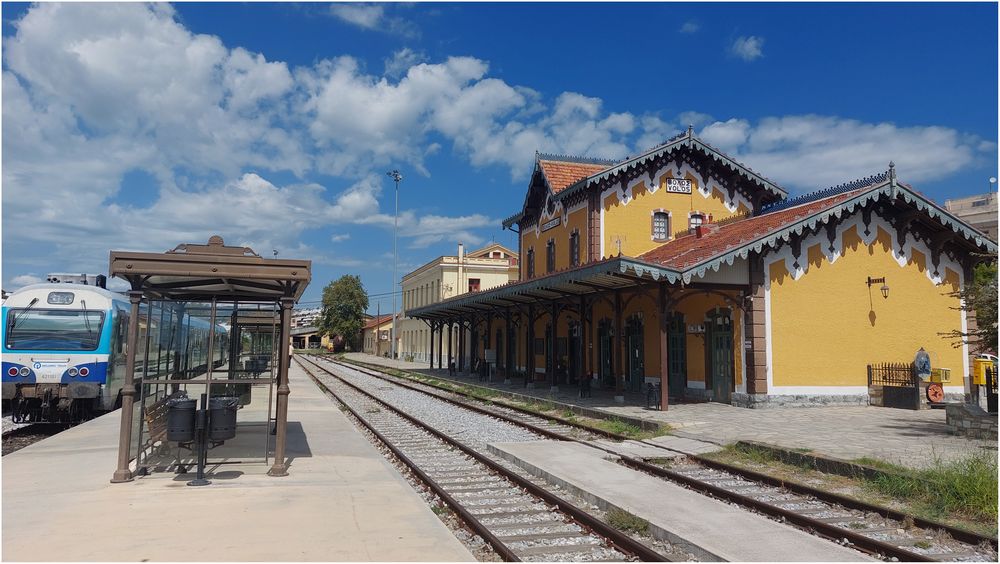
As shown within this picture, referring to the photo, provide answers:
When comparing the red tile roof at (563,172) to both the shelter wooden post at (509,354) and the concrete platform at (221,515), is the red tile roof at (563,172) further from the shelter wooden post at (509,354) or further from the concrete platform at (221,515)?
the concrete platform at (221,515)

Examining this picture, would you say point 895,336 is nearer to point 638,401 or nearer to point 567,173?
point 638,401

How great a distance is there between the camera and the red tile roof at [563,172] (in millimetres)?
27119

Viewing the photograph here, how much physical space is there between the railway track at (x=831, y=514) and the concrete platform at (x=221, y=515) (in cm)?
354

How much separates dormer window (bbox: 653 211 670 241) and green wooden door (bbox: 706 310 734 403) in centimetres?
655

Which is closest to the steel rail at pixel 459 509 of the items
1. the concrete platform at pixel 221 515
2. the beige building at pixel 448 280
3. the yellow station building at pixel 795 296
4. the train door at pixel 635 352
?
the concrete platform at pixel 221 515

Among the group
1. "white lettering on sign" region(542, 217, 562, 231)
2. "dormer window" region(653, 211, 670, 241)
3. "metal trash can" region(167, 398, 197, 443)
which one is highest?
"white lettering on sign" region(542, 217, 562, 231)

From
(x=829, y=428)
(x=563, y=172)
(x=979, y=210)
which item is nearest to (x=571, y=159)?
(x=563, y=172)

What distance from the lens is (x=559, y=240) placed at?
27359mm

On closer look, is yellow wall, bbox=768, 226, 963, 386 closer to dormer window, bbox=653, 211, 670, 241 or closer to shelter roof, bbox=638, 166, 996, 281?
shelter roof, bbox=638, 166, 996, 281

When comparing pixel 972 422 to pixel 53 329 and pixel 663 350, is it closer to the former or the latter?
pixel 663 350

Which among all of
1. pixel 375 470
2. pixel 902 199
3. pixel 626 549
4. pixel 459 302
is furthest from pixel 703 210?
pixel 626 549

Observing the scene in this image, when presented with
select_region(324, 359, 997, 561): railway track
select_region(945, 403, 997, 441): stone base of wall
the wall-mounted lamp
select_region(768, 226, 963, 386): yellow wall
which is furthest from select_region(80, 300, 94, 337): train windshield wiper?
the wall-mounted lamp

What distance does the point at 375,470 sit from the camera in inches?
356

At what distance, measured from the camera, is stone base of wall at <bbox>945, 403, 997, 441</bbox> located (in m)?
Result: 11.4
